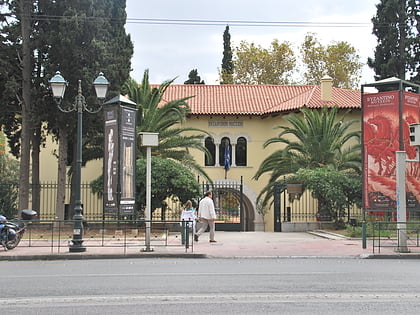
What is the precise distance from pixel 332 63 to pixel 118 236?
1468 inches

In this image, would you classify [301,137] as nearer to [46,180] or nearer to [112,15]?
[112,15]

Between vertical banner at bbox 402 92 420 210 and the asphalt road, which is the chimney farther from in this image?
the asphalt road

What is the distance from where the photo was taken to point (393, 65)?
38344 millimetres

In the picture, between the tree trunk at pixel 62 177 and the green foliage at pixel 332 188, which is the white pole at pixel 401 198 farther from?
the tree trunk at pixel 62 177

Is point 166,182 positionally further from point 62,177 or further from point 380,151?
point 380,151

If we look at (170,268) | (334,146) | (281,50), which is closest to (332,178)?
(334,146)

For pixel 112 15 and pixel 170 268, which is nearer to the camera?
pixel 170 268

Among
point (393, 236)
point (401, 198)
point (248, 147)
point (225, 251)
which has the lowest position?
point (225, 251)

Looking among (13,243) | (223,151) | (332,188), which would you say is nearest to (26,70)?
(13,243)

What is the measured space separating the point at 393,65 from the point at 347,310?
33.2 m

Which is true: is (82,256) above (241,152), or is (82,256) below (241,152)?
below

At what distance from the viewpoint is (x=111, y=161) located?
20.7 m

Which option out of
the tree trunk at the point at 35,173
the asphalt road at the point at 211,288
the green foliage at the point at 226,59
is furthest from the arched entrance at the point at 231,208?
the asphalt road at the point at 211,288

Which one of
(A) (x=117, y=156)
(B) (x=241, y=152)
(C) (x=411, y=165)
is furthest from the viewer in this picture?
(B) (x=241, y=152)
